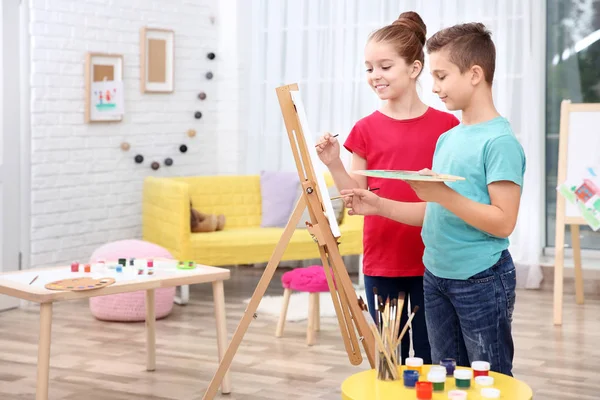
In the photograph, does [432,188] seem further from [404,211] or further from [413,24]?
[413,24]

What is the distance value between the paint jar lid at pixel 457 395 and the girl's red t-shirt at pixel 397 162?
576mm

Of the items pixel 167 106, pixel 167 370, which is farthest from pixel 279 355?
pixel 167 106

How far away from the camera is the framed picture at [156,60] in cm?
585

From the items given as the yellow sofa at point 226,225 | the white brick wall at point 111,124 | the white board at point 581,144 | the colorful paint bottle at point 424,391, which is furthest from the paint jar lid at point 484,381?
the white brick wall at point 111,124

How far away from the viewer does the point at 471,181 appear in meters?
2.01

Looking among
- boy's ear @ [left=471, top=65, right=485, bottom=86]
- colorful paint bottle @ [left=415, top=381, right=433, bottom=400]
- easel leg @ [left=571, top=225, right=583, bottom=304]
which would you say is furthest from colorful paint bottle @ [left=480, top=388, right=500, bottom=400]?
easel leg @ [left=571, top=225, right=583, bottom=304]

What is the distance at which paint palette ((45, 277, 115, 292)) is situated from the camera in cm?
298

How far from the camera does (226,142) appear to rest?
6.50 meters

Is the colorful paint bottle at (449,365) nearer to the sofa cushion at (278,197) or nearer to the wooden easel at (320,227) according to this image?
the wooden easel at (320,227)

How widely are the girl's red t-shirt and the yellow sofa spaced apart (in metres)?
2.88

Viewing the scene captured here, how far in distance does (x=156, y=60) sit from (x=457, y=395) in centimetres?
451

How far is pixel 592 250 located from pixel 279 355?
267 centimetres

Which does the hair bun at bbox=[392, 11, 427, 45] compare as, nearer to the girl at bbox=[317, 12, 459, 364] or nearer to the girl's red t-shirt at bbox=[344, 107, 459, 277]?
the girl at bbox=[317, 12, 459, 364]

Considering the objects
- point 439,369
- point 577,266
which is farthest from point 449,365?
point 577,266
